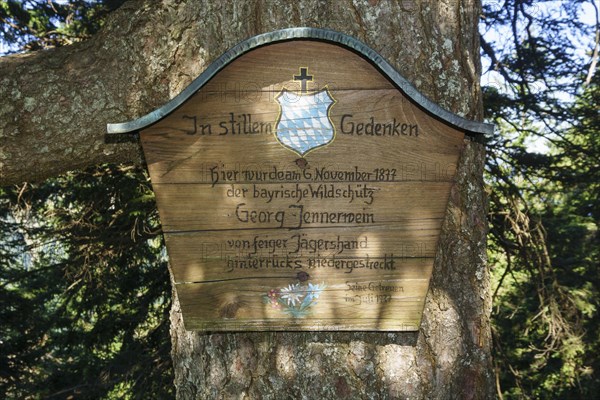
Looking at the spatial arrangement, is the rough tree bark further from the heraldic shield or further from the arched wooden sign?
the heraldic shield

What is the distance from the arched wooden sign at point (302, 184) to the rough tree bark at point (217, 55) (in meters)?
0.12

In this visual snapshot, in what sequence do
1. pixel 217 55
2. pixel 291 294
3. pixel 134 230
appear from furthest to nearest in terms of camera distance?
pixel 134 230 → pixel 217 55 → pixel 291 294

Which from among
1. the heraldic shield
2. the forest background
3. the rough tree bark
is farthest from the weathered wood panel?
the forest background

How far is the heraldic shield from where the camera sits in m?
2.05

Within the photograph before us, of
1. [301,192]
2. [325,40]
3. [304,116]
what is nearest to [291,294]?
[301,192]

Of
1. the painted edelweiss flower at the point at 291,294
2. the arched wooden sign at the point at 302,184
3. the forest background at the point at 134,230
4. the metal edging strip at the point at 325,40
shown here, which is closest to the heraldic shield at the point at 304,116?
the arched wooden sign at the point at 302,184

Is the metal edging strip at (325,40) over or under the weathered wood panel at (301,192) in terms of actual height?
over

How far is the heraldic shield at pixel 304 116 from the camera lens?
2.05m

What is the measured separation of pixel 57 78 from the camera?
7.74 ft

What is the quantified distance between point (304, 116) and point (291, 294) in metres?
0.65

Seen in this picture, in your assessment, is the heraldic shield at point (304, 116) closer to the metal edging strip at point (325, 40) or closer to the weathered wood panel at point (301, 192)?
the weathered wood panel at point (301, 192)

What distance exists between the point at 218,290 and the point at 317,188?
20.8 inches

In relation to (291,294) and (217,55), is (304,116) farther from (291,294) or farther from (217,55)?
(291,294)

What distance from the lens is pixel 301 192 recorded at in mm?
2086
